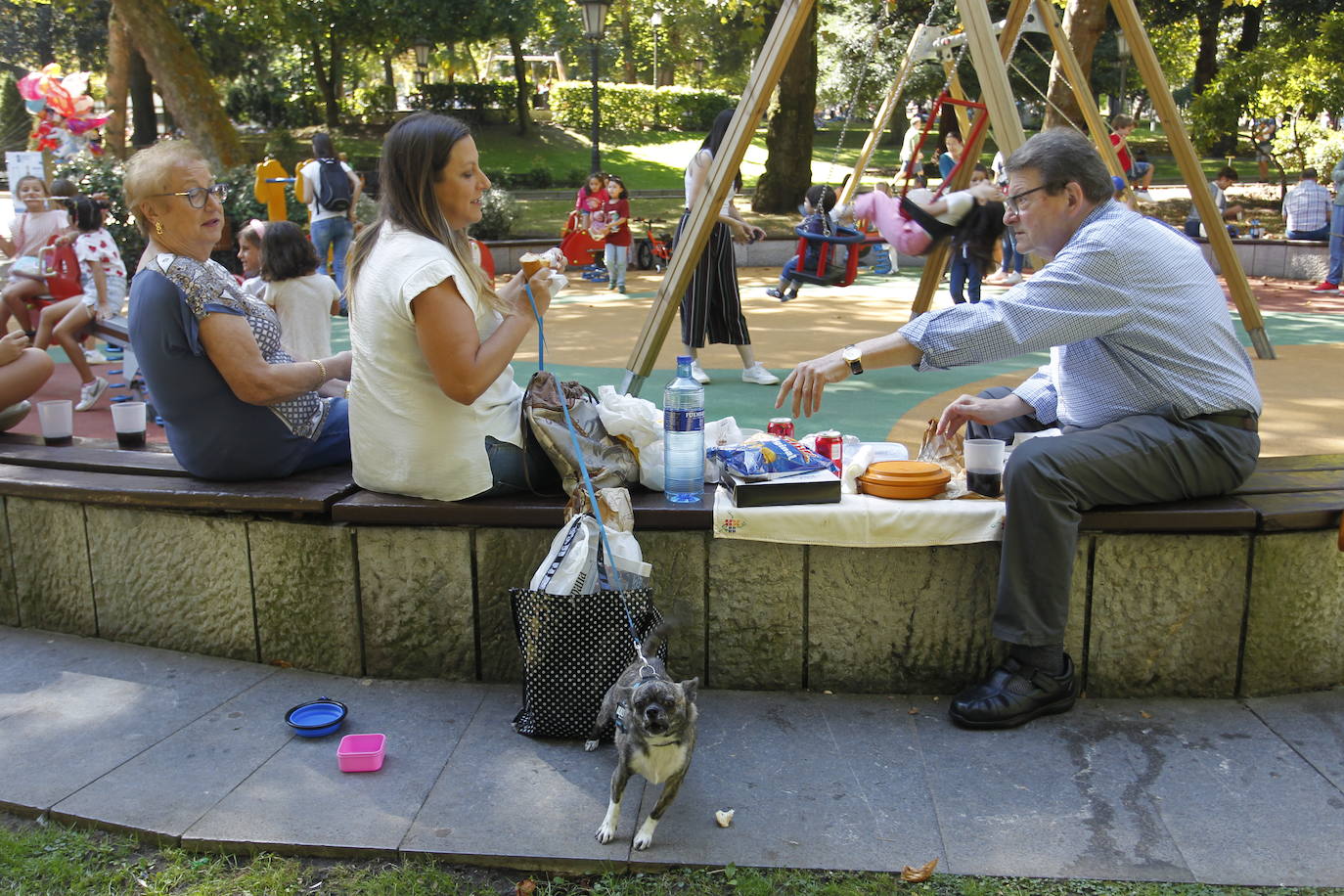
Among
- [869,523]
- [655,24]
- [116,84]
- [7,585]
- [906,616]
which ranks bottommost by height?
[7,585]

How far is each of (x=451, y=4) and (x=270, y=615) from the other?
31.4 m

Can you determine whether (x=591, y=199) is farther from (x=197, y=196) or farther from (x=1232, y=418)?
(x=1232, y=418)

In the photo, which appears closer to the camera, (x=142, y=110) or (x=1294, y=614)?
(x=1294, y=614)

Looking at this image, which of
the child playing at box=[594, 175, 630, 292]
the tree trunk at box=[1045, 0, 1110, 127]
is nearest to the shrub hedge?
the tree trunk at box=[1045, 0, 1110, 127]

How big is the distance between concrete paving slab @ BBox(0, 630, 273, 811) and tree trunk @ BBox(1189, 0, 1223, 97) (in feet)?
91.3

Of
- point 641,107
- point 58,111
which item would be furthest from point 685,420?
point 641,107

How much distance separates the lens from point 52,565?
3953 mm

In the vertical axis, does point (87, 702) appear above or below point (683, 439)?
below

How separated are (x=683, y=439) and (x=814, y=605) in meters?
0.64

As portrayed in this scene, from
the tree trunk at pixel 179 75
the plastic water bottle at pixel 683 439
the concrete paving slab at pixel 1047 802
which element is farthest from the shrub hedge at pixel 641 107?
the concrete paving slab at pixel 1047 802

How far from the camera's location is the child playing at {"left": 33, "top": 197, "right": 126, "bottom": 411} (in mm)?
7254

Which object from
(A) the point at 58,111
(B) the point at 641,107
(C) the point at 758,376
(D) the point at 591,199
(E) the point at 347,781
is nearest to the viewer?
(E) the point at 347,781

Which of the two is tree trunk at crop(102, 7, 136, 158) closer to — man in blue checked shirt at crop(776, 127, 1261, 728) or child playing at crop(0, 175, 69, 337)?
child playing at crop(0, 175, 69, 337)

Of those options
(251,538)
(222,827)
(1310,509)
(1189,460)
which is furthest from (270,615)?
(1310,509)
